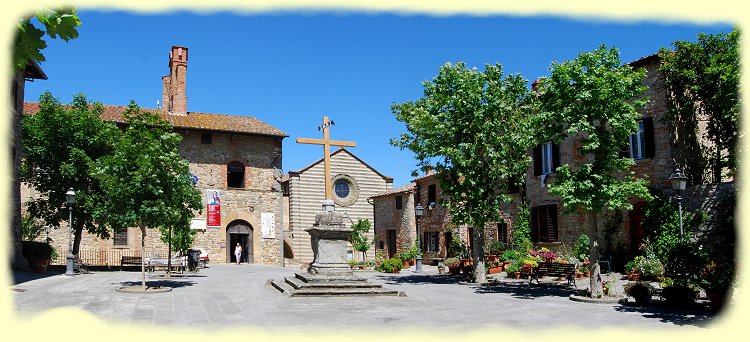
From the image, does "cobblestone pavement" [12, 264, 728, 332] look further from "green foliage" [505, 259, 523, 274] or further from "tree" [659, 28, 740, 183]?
"tree" [659, 28, 740, 183]

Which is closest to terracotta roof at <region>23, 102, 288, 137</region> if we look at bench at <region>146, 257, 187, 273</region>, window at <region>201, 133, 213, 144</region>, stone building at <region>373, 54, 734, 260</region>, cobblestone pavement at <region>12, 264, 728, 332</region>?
window at <region>201, 133, 213, 144</region>

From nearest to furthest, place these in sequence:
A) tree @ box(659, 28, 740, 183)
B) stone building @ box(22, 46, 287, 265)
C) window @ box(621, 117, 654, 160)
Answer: tree @ box(659, 28, 740, 183)
window @ box(621, 117, 654, 160)
stone building @ box(22, 46, 287, 265)

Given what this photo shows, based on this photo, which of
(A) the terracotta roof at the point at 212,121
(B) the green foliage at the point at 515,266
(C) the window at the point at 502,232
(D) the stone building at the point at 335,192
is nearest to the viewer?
(B) the green foliage at the point at 515,266

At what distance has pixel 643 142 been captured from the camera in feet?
65.6

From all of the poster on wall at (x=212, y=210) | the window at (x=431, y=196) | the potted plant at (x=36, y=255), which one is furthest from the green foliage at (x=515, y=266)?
Result: the poster on wall at (x=212, y=210)

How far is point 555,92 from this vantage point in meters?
14.5

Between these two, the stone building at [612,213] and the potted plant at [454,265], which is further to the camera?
the potted plant at [454,265]

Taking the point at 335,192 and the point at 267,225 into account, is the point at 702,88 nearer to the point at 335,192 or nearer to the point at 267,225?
the point at 267,225

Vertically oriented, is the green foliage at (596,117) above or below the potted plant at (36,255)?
above

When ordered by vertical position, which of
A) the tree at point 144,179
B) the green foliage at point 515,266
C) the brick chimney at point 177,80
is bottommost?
the green foliage at point 515,266

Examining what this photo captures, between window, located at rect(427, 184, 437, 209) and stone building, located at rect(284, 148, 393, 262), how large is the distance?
796 cm

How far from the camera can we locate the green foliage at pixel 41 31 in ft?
16.4

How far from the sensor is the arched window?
3422 centimetres

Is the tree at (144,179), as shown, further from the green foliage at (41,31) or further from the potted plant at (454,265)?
the potted plant at (454,265)
